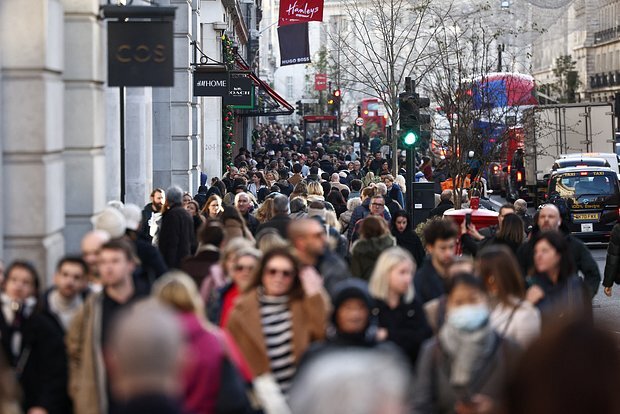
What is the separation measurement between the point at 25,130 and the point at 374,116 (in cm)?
7124

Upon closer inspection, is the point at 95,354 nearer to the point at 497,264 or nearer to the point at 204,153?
the point at 497,264

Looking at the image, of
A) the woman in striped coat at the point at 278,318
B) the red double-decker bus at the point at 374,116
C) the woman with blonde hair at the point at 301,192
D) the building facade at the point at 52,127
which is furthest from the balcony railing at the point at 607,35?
the woman in striped coat at the point at 278,318

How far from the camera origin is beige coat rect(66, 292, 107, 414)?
8211 mm

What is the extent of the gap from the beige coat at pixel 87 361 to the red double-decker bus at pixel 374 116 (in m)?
65.4

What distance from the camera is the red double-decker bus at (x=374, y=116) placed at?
78.9 metres

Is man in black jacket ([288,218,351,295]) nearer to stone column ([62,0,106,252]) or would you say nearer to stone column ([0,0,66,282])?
stone column ([0,0,66,282])

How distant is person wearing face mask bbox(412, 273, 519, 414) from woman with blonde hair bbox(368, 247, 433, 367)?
44.1 inches

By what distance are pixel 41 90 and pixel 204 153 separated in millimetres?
24490

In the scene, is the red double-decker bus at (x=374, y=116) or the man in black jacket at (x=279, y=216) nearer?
the man in black jacket at (x=279, y=216)

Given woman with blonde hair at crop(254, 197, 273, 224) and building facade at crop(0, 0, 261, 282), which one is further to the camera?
woman with blonde hair at crop(254, 197, 273, 224)

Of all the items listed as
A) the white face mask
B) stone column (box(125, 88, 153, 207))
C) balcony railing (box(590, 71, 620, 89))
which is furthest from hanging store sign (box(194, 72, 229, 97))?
balcony railing (box(590, 71, 620, 89))

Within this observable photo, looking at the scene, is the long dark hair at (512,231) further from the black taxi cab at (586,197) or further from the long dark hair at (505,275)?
the black taxi cab at (586,197)

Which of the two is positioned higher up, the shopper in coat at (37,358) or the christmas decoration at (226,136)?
the christmas decoration at (226,136)

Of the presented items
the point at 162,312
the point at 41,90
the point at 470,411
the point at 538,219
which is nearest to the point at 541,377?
the point at 162,312
